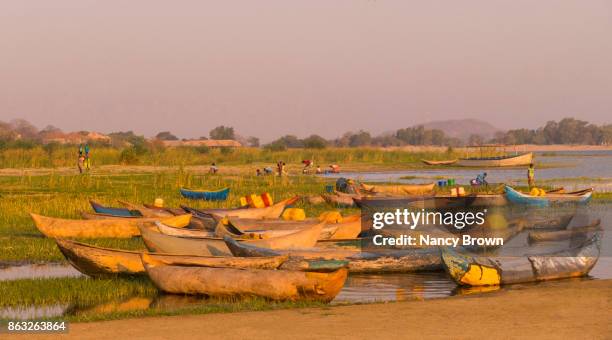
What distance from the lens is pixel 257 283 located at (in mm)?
13633

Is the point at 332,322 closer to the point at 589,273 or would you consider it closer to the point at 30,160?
the point at 589,273

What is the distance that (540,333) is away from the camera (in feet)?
36.0

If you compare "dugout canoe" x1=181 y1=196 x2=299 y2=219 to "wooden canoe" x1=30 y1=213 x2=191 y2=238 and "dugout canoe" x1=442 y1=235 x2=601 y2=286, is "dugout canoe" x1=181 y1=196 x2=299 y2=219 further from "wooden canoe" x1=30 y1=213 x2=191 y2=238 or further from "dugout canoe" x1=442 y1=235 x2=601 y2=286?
"dugout canoe" x1=442 y1=235 x2=601 y2=286

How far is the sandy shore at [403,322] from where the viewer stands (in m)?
11.0

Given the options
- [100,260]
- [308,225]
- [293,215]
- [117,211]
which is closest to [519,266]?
[308,225]

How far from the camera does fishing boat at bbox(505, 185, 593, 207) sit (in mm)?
31547

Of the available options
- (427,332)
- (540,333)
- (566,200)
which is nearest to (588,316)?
(540,333)

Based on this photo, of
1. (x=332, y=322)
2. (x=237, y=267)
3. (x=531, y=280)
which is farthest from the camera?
(x=531, y=280)

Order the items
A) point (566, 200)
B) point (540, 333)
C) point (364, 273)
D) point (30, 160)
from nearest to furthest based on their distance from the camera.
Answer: point (540, 333)
point (364, 273)
point (566, 200)
point (30, 160)

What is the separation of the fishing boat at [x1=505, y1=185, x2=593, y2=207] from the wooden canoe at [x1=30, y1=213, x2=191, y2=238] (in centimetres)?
1411

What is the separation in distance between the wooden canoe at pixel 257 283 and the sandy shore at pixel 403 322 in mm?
502

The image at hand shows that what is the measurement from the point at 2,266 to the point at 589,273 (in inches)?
466

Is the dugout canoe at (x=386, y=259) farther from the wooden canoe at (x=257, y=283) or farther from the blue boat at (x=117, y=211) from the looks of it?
the blue boat at (x=117, y=211)

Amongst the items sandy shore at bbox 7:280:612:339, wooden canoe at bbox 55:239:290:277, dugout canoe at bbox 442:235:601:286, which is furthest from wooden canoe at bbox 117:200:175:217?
sandy shore at bbox 7:280:612:339
